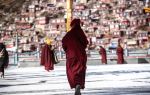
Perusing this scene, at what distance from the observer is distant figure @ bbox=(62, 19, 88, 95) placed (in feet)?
38.8

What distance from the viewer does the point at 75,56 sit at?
11.9 meters

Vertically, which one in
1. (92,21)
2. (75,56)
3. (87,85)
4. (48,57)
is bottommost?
(92,21)

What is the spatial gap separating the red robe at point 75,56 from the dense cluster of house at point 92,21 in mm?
146792

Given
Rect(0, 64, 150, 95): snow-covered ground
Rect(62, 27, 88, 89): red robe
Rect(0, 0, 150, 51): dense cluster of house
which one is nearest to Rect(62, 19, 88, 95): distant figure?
Rect(62, 27, 88, 89): red robe

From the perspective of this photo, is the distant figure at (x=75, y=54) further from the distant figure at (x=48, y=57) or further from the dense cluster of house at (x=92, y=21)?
the dense cluster of house at (x=92, y=21)

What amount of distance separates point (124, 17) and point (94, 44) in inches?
1151

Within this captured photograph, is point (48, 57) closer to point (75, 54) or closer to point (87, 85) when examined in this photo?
point (87, 85)

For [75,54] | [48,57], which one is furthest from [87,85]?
[48,57]

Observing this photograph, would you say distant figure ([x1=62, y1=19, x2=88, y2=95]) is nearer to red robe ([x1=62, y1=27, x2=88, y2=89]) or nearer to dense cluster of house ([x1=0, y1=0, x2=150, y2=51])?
red robe ([x1=62, y1=27, x2=88, y2=89])

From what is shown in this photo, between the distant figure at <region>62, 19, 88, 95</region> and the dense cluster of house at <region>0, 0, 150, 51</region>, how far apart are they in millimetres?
146794

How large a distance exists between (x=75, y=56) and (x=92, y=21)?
16795 cm

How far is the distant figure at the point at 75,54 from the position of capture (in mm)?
11840

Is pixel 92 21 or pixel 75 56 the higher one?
pixel 75 56

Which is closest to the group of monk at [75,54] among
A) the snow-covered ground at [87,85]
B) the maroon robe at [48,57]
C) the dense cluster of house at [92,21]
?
the snow-covered ground at [87,85]
